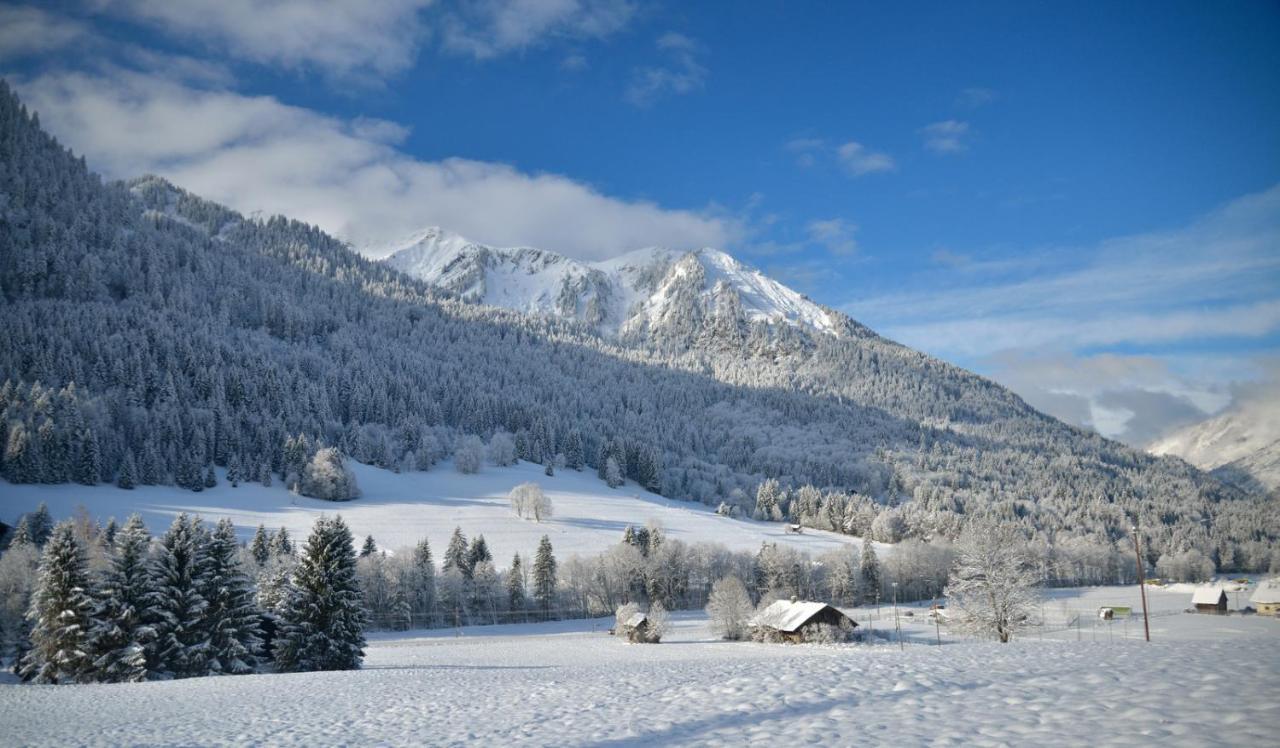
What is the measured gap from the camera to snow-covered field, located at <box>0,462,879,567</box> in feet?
280

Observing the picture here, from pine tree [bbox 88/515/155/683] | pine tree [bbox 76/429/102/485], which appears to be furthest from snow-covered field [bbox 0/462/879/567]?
pine tree [bbox 88/515/155/683]

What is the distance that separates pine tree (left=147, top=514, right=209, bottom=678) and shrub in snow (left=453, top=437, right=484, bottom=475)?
321ft

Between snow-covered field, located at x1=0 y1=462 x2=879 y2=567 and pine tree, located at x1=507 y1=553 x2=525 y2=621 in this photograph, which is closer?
pine tree, located at x1=507 y1=553 x2=525 y2=621

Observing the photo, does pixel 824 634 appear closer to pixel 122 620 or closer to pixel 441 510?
pixel 122 620

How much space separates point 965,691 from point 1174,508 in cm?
21571

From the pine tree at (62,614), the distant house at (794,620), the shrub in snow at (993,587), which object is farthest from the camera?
the distant house at (794,620)

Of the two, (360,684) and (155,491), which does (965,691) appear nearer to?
(360,684)

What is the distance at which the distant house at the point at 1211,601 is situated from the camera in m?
77.2

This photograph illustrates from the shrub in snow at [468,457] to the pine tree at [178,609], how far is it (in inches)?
3856

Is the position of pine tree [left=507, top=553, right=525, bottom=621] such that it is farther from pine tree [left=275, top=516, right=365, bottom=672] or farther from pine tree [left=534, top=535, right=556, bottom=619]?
pine tree [left=275, top=516, right=365, bottom=672]

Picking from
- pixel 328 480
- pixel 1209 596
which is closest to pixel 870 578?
pixel 1209 596

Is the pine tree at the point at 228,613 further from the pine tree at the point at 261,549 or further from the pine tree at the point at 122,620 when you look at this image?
the pine tree at the point at 261,549

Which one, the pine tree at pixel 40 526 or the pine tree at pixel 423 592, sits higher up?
the pine tree at pixel 40 526

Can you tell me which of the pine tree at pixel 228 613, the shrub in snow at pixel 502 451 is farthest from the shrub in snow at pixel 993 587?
the shrub in snow at pixel 502 451
